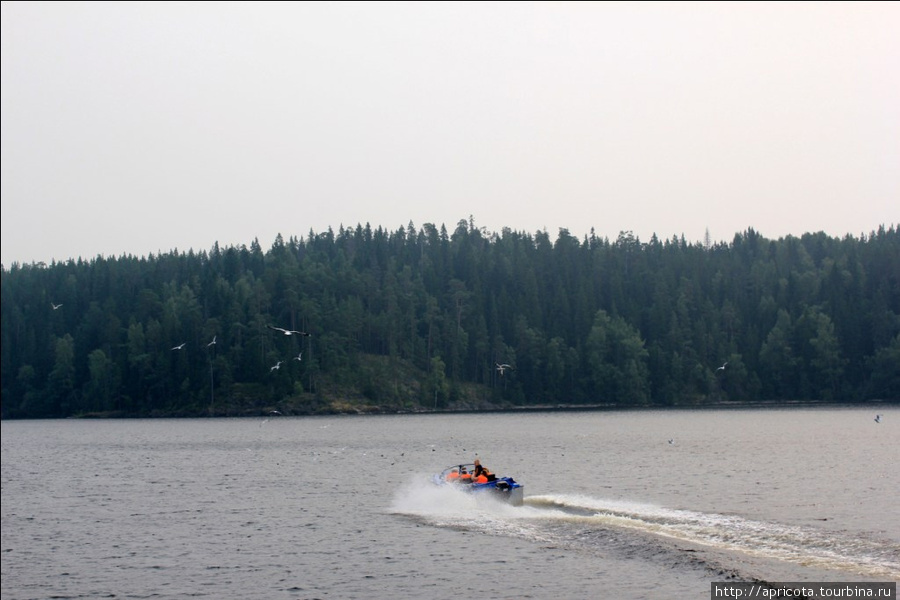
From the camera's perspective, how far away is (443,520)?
48875 mm

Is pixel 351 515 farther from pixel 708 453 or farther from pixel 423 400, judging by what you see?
pixel 423 400

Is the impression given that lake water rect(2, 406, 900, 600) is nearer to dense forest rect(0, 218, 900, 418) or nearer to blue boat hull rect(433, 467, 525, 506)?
blue boat hull rect(433, 467, 525, 506)

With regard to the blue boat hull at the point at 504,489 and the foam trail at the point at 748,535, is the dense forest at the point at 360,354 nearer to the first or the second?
the blue boat hull at the point at 504,489

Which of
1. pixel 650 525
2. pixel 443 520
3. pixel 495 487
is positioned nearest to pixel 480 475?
pixel 495 487

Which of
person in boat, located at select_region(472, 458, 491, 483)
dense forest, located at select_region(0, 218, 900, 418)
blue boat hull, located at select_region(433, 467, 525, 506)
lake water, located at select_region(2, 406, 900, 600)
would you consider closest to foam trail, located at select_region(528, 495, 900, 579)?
lake water, located at select_region(2, 406, 900, 600)

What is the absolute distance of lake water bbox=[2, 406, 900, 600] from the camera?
35.2 metres

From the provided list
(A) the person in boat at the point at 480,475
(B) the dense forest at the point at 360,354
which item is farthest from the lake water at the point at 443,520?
(B) the dense forest at the point at 360,354

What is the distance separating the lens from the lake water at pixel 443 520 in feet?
116

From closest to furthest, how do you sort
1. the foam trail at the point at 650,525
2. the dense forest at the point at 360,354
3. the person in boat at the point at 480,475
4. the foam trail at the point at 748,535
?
the foam trail at the point at 748,535
the foam trail at the point at 650,525
the person in boat at the point at 480,475
the dense forest at the point at 360,354

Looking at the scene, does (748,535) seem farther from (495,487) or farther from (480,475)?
(480,475)

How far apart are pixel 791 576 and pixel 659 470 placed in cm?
3687

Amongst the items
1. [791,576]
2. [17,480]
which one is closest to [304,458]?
[17,480]

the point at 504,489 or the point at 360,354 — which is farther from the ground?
the point at 360,354

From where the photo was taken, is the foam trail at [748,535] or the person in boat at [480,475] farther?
the person in boat at [480,475]
